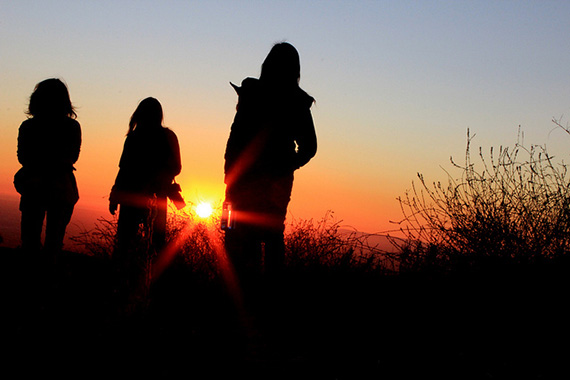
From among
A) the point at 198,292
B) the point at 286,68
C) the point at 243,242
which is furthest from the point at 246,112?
the point at 198,292

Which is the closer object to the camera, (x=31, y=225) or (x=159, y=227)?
(x=31, y=225)

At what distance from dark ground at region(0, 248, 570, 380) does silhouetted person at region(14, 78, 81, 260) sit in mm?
440

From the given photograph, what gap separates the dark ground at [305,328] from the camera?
324 cm

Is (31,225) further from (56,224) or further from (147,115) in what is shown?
(147,115)

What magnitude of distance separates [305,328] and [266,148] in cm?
143

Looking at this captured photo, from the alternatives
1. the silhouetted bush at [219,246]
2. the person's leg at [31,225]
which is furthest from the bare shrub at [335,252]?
the person's leg at [31,225]

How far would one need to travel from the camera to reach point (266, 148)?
4.71 meters

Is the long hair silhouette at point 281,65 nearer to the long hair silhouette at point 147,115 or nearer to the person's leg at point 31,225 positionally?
the long hair silhouette at point 147,115

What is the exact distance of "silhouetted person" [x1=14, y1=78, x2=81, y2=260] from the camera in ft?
17.8

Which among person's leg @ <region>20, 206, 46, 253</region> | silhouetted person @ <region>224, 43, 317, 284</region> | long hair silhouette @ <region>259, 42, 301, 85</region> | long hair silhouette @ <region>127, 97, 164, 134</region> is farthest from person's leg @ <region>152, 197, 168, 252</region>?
long hair silhouette @ <region>259, 42, 301, 85</region>

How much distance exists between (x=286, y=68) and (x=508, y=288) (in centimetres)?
240

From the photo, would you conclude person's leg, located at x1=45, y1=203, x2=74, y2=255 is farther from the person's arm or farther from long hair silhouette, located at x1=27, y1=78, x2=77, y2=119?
the person's arm

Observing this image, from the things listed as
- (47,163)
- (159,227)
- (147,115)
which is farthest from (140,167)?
(47,163)

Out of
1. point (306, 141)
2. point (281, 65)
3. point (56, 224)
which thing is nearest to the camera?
point (281, 65)
